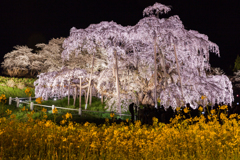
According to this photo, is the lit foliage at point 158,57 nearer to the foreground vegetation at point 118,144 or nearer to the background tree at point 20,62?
the foreground vegetation at point 118,144

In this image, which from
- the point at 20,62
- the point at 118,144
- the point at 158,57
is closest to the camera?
the point at 118,144

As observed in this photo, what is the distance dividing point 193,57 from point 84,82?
11046mm

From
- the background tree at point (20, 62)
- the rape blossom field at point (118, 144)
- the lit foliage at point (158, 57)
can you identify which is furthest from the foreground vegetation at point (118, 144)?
the background tree at point (20, 62)

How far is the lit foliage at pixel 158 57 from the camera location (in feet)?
38.2

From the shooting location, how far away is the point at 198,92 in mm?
12414

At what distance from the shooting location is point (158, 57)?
579 inches

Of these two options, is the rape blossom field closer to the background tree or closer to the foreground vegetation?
the foreground vegetation

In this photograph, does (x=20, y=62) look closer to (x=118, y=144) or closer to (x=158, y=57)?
(x=158, y=57)

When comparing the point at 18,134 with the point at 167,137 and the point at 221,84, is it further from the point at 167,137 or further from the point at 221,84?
the point at 221,84

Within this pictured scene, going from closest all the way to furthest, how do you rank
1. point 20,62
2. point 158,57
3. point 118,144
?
point 118,144 → point 158,57 → point 20,62

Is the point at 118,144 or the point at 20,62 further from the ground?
the point at 20,62

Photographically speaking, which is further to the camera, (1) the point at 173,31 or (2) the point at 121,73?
(2) the point at 121,73

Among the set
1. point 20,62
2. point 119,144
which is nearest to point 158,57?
point 119,144

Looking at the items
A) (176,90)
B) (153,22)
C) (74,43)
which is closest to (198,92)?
(176,90)
